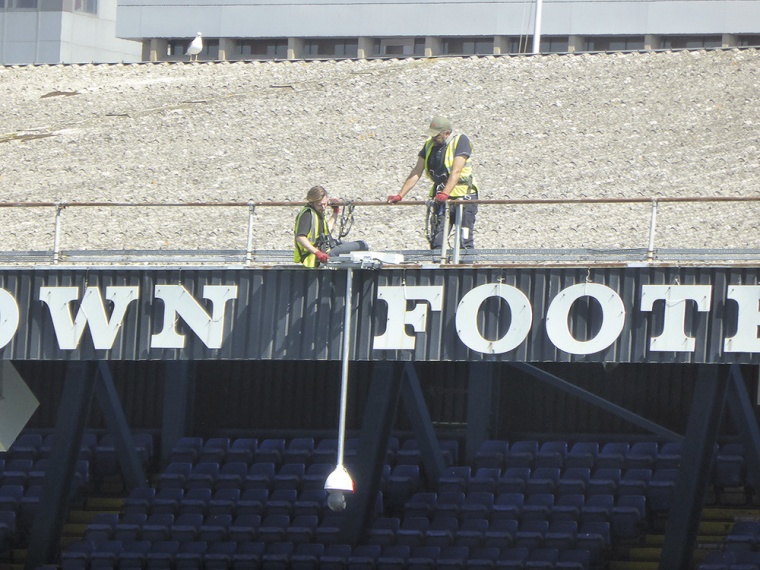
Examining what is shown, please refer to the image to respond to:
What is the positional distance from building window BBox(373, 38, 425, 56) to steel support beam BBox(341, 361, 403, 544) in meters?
22.5

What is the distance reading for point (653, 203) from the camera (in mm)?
15078

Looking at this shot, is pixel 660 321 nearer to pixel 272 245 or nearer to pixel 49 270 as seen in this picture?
pixel 49 270

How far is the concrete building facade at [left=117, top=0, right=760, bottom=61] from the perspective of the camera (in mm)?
38688

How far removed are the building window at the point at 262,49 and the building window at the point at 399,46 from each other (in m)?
2.77

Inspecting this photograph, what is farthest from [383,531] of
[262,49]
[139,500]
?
[262,49]

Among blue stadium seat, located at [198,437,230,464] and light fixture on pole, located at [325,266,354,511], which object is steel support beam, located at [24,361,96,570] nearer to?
blue stadium seat, located at [198,437,230,464]

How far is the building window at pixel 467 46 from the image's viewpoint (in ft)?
134

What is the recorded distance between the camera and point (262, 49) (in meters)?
A: 43.0

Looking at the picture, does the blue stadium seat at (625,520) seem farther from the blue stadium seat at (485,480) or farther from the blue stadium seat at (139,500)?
the blue stadium seat at (139,500)

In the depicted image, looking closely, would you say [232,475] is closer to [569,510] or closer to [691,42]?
[569,510]

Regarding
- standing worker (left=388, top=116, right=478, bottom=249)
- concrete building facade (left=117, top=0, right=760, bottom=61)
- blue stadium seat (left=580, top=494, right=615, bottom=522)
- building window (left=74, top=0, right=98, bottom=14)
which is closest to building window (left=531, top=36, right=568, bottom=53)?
concrete building facade (left=117, top=0, right=760, bottom=61)

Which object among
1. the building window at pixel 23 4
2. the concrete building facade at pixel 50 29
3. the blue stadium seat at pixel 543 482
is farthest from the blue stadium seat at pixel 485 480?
the building window at pixel 23 4

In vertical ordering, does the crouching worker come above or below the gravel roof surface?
below

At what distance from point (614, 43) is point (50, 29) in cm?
1629
